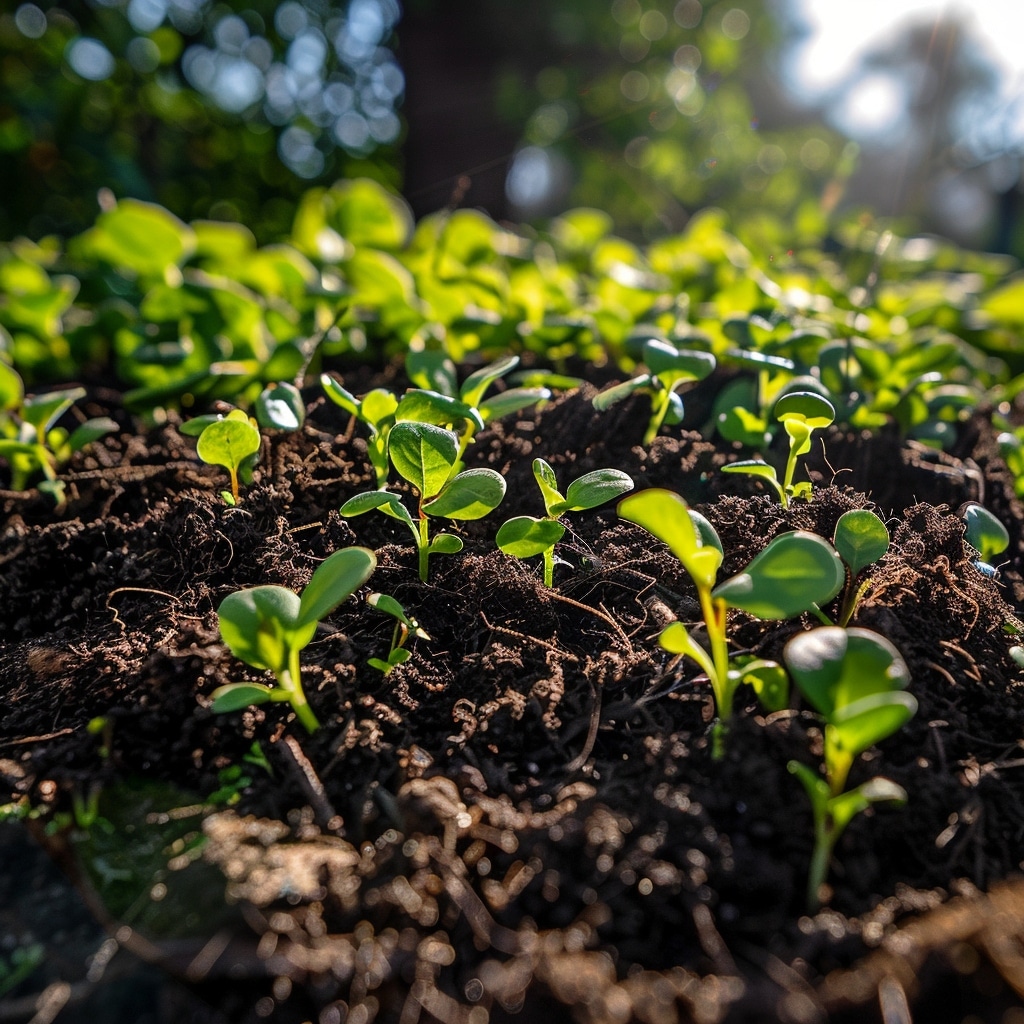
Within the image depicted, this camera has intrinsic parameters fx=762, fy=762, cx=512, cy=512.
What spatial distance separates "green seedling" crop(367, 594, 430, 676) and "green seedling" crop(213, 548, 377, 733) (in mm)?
120

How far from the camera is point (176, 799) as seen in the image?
0.84 meters

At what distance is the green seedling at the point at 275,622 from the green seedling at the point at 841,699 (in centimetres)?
45

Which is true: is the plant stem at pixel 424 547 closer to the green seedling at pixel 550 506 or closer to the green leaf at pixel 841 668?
the green seedling at pixel 550 506

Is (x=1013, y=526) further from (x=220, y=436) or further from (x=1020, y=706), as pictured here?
(x=220, y=436)

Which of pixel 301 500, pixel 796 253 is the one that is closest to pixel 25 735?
pixel 301 500

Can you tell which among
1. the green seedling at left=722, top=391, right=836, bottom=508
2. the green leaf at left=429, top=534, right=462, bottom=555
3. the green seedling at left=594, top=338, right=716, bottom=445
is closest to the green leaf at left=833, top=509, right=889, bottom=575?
the green seedling at left=722, top=391, right=836, bottom=508

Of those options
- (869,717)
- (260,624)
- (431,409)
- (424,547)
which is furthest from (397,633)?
(869,717)

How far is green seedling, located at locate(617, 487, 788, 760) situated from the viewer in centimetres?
76

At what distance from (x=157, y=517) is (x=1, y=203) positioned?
472 cm

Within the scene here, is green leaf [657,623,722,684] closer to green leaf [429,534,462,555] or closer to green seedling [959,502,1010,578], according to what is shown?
green leaf [429,534,462,555]

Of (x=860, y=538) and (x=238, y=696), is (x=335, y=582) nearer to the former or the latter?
(x=238, y=696)

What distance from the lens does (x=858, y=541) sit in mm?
951

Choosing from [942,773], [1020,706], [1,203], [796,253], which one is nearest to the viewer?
[942,773]

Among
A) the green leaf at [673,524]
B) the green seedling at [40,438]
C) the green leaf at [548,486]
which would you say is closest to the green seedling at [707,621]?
the green leaf at [673,524]
